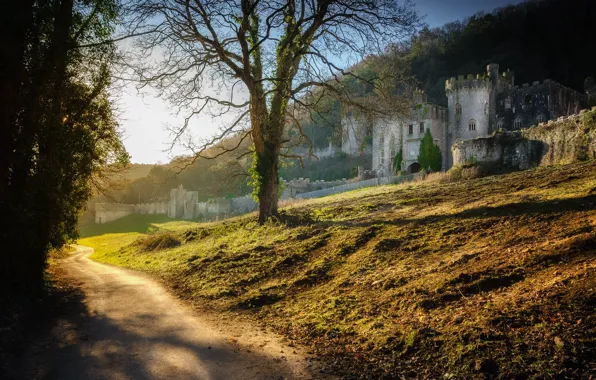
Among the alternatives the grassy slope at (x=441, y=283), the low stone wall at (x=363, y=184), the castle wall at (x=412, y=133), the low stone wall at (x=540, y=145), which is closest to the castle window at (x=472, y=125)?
the castle wall at (x=412, y=133)

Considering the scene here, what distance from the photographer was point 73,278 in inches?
533

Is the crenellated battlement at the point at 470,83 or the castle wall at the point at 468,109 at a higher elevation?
the crenellated battlement at the point at 470,83

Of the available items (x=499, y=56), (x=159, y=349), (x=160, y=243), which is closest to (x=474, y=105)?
(x=499, y=56)

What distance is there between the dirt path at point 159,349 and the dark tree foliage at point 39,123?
214 cm

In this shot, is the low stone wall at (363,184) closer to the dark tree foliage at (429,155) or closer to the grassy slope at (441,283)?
the dark tree foliage at (429,155)

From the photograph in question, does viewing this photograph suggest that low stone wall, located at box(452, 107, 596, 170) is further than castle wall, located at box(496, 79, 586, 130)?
No

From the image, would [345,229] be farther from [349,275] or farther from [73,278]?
[73,278]

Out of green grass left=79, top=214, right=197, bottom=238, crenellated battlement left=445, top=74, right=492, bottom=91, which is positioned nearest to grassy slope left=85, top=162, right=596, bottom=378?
green grass left=79, top=214, right=197, bottom=238

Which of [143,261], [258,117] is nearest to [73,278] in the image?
[143,261]

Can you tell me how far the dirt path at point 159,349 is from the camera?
206 inches

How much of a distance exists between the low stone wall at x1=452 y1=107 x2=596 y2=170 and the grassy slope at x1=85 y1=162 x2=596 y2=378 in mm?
4549

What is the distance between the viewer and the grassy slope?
4641 millimetres

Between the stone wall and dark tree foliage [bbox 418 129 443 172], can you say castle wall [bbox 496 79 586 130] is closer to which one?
dark tree foliage [bbox 418 129 443 172]

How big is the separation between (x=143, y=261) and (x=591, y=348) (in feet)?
54.9
